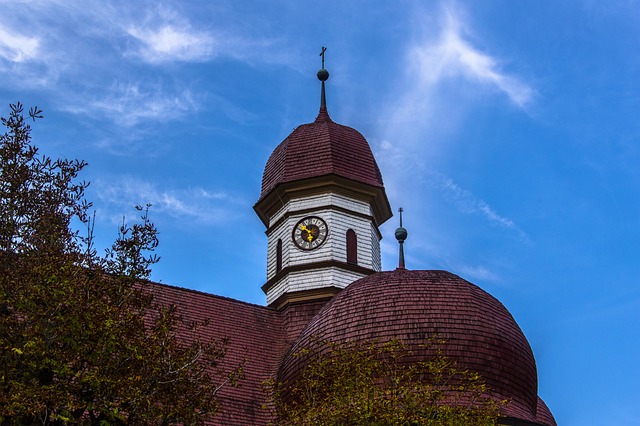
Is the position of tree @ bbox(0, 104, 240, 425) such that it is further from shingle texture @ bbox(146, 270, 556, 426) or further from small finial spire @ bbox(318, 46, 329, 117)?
small finial spire @ bbox(318, 46, 329, 117)

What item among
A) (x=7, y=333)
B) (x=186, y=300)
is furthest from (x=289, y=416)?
(x=186, y=300)

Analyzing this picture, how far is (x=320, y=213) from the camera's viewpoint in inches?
1298

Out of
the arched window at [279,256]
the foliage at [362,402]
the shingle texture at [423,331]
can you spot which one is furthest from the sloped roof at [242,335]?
the foliage at [362,402]

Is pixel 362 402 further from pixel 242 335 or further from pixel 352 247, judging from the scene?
pixel 352 247

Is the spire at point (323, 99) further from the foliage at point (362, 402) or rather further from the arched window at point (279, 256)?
the foliage at point (362, 402)

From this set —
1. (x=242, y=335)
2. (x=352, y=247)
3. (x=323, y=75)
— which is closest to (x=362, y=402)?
(x=242, y=335)

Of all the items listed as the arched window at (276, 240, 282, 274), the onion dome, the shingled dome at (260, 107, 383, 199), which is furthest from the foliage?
the shingled dome at (260, 107, 383, 199)

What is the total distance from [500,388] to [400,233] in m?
8.95

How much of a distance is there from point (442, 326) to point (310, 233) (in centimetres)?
1034

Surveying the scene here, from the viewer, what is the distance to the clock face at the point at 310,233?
32.3m

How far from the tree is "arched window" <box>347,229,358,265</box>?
17.4 metres

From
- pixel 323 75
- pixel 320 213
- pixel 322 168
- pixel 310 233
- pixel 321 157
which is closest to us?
pixel 310 233

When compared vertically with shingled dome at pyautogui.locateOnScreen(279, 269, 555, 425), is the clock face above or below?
above

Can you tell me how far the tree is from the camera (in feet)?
44.0
